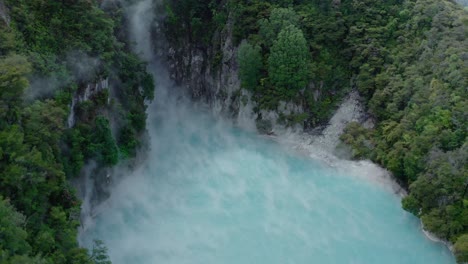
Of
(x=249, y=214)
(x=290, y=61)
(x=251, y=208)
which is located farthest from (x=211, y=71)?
(x=249, y=214)

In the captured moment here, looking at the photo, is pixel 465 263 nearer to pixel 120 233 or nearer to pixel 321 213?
pixel 321 213

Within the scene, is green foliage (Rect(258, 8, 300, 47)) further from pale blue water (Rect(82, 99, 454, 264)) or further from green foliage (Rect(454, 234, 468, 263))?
green foliage (Rect(454, 234, 468, 263))

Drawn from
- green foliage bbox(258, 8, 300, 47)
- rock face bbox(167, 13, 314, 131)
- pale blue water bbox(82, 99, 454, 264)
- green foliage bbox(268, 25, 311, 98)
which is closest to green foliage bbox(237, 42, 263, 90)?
rock face bbox(167, 13, 314, 131)

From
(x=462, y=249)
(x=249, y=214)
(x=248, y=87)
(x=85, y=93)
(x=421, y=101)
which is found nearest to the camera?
(x=462, y=249)

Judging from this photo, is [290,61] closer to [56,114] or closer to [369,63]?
[369,63]

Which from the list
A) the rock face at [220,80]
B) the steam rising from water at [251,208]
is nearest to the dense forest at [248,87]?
the rock face at [220,80]

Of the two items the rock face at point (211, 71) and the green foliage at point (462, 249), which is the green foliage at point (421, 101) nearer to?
the green foliage at point (462, 249)
